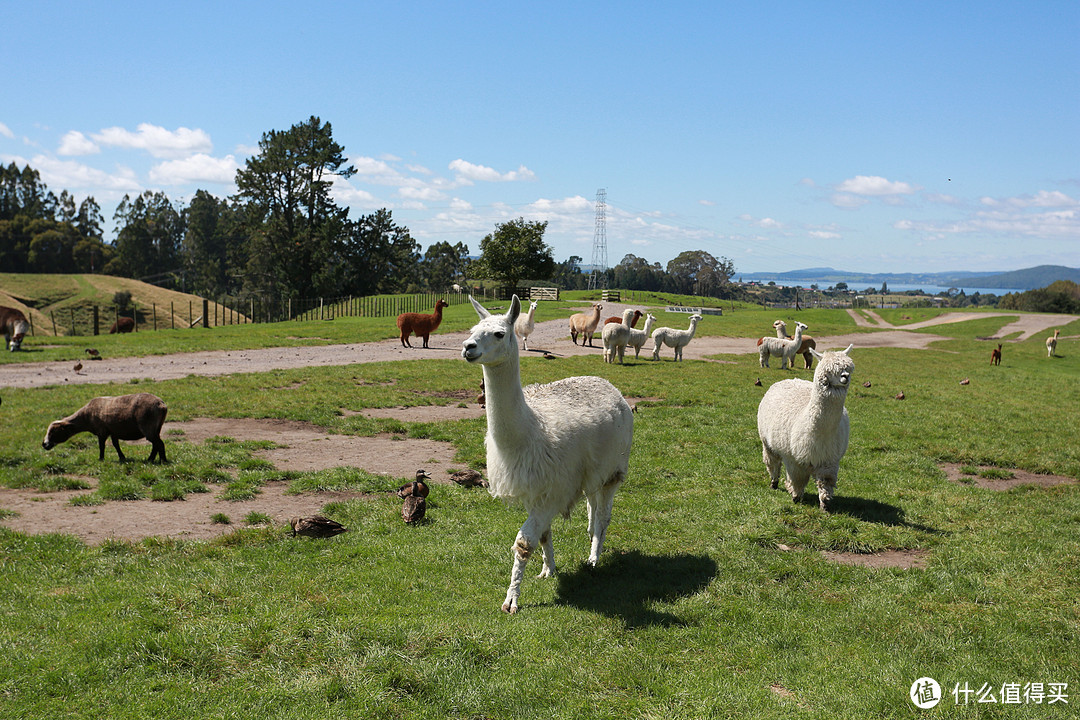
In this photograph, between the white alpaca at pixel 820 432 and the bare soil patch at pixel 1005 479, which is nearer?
the white alpaca at pixel 820 432

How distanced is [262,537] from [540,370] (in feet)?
44.7

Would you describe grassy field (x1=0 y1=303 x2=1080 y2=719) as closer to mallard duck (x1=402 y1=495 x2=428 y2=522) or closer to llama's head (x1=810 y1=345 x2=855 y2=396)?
mallard duck (x1=402 y1=495 x2=428 y2=522)

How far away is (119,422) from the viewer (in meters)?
9.51

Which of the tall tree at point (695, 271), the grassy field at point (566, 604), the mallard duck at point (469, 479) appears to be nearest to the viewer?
the grassy field at point (566, 604)

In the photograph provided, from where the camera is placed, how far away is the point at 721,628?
5.28 metres

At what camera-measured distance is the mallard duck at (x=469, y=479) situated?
30.4 feet

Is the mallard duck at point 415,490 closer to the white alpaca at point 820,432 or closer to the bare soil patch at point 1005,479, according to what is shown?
the white alpaca at point 820,432

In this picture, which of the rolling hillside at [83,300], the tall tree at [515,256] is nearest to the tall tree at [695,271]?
the tall tree at [515,256]

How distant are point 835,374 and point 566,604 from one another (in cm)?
473

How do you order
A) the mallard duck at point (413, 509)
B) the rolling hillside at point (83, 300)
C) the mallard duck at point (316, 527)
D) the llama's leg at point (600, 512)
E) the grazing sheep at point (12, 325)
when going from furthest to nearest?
the rolling hillside at point (83, 300) < the grazing sheep at point (12, 325) < the mallard duck at point (413, 509) < the mallard duck at point (316, 527) < the llama's leg at point (600, 512)

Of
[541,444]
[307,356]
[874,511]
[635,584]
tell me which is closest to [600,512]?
[635,584]

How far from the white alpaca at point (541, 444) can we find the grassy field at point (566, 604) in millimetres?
574

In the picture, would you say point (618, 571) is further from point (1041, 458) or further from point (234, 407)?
point (234, 407)

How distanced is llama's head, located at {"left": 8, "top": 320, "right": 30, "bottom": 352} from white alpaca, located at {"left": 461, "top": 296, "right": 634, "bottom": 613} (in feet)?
78.4
